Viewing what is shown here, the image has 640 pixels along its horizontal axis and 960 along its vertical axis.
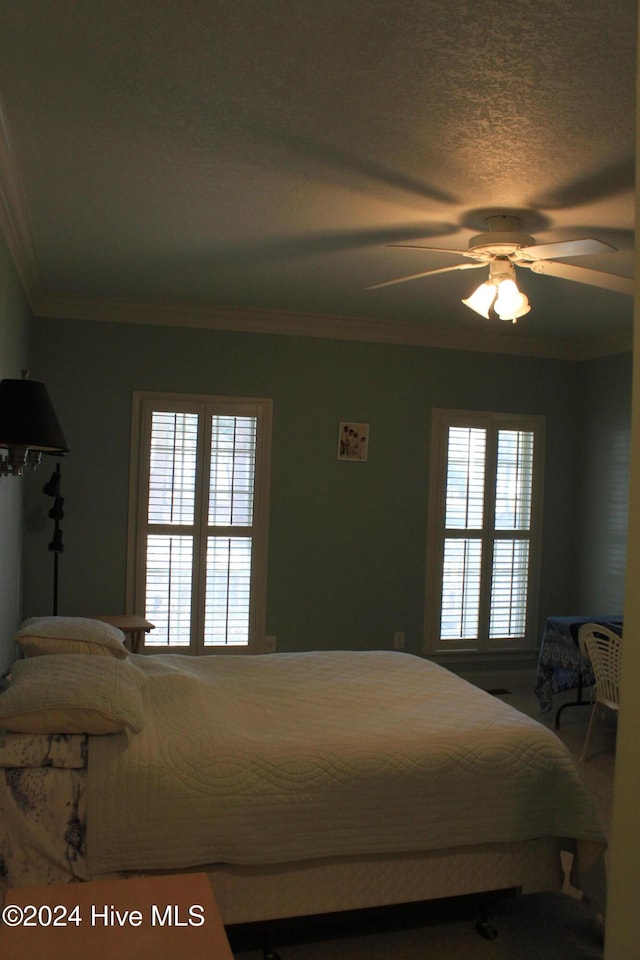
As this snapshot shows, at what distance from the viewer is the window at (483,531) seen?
18.7 ft

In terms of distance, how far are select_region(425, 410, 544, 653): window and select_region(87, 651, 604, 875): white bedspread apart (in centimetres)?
277

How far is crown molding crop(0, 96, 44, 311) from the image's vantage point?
2703 millimetres

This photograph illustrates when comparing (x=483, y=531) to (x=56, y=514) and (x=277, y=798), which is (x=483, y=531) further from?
(x=277, y=798)

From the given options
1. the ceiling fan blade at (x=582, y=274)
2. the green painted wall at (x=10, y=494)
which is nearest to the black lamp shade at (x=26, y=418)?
the green painted wall at (x=10, y=494)

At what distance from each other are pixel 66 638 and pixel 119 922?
5.18 feet

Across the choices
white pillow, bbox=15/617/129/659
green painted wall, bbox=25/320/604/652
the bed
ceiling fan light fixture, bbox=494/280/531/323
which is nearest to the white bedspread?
the bed

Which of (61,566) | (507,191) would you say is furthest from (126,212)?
(61,566)

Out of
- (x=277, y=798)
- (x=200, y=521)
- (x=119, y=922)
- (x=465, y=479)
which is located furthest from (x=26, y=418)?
(x=465, y=479)

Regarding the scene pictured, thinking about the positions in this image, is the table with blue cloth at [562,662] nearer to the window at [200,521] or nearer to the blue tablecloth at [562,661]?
the blue tablecloth at [562,661]

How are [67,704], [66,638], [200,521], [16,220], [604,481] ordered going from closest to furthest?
[67,704], [66,638], [16,220], [200,521], [604,481]

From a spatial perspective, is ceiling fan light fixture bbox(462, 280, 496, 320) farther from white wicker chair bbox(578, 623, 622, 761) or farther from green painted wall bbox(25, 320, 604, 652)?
green painted wall bbox(25, 320, 604, 652)

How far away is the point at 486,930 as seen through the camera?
8.50 ft

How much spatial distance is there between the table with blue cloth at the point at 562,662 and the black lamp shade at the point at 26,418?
10.5ft

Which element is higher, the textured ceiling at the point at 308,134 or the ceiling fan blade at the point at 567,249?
the textured ceiling at the point at 308,134
